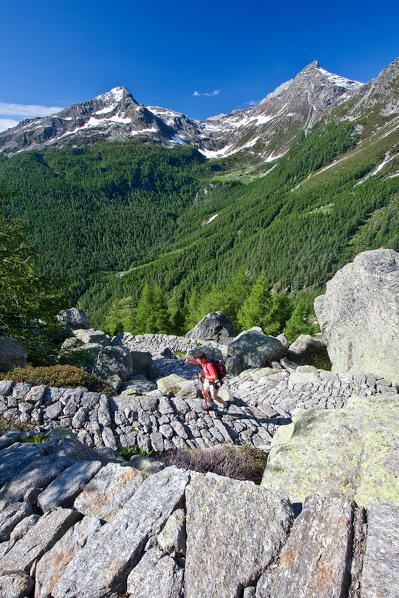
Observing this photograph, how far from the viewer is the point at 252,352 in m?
19.7

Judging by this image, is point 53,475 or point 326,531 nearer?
point 326,531

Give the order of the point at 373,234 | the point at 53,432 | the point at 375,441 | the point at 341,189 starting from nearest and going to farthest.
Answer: the point at 375,441 → the point at 53,432 → the point at 373,234 → the point at 341,189

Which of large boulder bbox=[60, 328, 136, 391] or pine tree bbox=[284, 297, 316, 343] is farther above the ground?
large boulder bbox=[60, 328, 136, 391]

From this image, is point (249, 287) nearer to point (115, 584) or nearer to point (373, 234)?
point (115, 584)

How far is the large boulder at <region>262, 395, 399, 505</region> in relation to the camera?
449cm

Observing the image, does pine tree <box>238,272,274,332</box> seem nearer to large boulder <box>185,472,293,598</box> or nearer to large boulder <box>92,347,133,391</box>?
large boulder <box>92,347,133,391</box>

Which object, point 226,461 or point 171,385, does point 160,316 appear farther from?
point 226,461

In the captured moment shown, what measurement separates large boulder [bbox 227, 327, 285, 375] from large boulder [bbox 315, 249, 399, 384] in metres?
3.62

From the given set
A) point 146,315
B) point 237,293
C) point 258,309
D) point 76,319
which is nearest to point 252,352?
point 258,309

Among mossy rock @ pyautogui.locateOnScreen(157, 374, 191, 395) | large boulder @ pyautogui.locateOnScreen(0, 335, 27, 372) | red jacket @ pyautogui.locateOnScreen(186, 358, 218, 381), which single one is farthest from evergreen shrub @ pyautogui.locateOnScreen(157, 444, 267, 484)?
large boulder @ pyautogui.locateOnScreen(0, 335, 27, 372)

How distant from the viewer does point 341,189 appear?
585ft

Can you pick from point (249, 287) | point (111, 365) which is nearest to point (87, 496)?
point (111, 365)

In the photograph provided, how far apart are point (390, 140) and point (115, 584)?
241298mm

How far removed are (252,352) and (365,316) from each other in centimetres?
725
